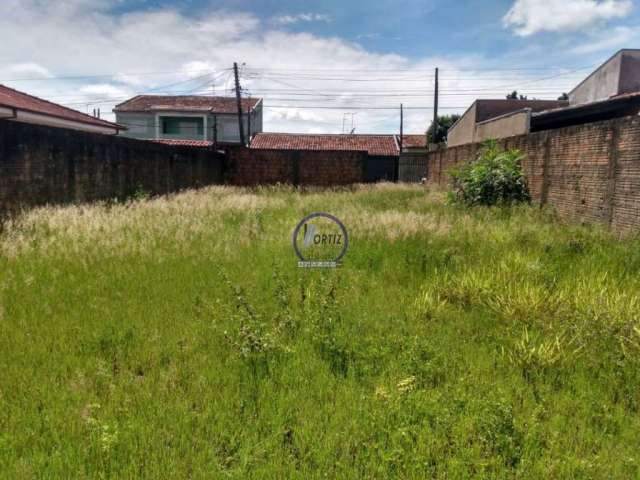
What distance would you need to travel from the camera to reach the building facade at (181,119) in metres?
32.9

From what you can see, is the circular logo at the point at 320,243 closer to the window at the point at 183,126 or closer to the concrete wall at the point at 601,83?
the concrete wall at the point at 601,83

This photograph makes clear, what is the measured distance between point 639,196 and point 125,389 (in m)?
7.12

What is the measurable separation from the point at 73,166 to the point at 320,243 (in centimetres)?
567

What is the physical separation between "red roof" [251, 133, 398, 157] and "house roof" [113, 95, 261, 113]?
12.8 feet

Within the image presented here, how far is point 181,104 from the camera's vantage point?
3347 cm

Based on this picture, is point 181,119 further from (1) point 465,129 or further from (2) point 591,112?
(2) point 591,112

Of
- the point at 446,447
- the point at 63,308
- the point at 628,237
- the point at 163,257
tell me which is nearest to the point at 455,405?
the point at 446,447

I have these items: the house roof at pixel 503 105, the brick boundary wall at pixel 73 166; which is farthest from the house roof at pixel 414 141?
the brick boundary wall at pixel 73 166

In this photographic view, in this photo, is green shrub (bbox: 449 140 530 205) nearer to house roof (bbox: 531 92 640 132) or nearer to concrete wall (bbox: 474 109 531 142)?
house roof (bbox: 531 92 640 132)

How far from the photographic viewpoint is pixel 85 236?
16.0 ft

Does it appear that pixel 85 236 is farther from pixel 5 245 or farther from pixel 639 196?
pixel 639 196

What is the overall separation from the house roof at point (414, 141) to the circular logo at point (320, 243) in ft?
102

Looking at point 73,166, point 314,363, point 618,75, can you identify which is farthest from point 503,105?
point 314,363

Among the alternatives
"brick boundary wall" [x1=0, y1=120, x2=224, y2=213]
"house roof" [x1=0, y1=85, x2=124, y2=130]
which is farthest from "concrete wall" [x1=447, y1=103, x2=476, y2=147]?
"house roof" [x1=0, y1=85, x2=124, y2=130]
